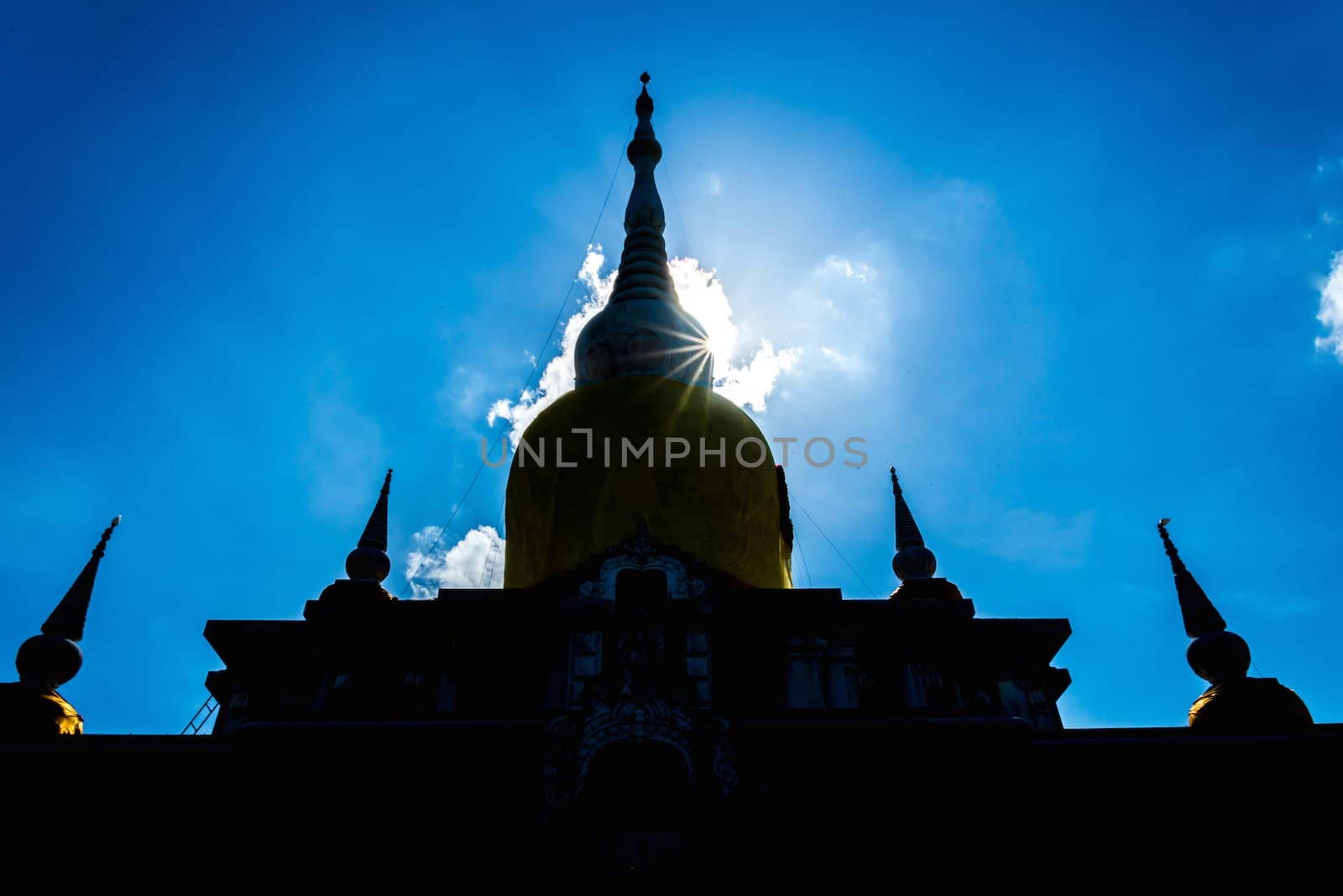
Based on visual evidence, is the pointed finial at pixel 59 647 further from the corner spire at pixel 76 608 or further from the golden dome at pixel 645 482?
the golden dome at pixel 645 482

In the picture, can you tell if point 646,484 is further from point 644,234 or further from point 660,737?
point 644,234

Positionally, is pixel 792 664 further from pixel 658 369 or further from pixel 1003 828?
pixel 658 369

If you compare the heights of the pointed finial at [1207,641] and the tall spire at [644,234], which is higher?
the tall spire at [644,234]

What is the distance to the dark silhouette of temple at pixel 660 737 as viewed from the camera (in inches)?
551

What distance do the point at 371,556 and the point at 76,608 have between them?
5.48 m

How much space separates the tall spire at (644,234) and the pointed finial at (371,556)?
10372 millimetres

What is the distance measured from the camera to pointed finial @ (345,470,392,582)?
20.2 m

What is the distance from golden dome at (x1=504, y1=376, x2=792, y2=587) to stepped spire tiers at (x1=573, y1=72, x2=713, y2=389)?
303cm

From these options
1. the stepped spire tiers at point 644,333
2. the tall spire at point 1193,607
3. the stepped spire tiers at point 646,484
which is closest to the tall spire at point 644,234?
the stepped spire tiers at point 644,333

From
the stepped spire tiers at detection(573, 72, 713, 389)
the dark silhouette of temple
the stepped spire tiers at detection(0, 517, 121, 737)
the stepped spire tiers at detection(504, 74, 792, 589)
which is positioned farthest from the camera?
the stepped spire tiers at detection(573, 72, 713, 389)

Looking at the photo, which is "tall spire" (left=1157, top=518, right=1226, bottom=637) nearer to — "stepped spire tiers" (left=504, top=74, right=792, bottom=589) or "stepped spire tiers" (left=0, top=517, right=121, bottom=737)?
"stepped spire tiers" (left=504, top=74, right=792, bottom=589)

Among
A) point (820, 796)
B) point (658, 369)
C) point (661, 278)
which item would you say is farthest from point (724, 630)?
point (661, 278)

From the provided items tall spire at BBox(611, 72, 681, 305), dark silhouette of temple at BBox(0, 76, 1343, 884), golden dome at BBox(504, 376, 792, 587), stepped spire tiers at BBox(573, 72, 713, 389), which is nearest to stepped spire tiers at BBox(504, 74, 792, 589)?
golden dome at BBox(504, 376, 792, 587)

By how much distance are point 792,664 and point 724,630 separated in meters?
1.25
